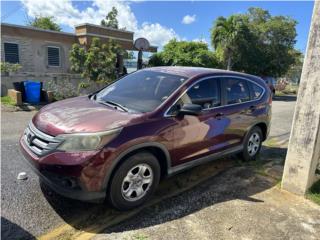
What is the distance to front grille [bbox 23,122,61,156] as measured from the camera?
3.21m

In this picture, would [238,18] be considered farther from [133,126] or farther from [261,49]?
[133,126]

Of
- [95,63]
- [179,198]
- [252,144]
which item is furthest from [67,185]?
[95,63]

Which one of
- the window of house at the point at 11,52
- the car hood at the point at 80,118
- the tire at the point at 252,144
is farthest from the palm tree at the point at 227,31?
the car hood at the point at 80,118

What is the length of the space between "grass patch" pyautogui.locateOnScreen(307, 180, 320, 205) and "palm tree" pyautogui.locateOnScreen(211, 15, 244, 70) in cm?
2118

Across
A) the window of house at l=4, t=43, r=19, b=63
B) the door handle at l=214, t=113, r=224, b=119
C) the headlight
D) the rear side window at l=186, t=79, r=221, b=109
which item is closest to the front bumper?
the headlight

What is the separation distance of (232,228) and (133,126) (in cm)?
164

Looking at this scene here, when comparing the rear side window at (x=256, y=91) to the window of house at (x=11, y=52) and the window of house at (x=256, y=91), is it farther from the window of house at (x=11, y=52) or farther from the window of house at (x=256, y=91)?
the window of house at (x=11, y=52)

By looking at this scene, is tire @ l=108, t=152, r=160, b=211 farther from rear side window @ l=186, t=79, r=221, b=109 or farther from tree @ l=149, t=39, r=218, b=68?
tree @ l=149, t=39, r=218, b=68

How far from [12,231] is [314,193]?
3993mm

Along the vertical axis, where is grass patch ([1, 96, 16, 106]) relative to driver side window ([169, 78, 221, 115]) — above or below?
below

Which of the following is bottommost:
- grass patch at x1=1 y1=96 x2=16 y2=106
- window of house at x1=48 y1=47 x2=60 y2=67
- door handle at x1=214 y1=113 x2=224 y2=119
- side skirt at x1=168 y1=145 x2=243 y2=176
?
grass patch at x1=1 y1=96 x2=16 y2=106

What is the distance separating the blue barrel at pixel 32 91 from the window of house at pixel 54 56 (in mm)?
9591

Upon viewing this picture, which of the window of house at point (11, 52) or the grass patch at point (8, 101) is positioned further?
the window of house at point (11, 52)

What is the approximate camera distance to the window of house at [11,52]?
1809cm
